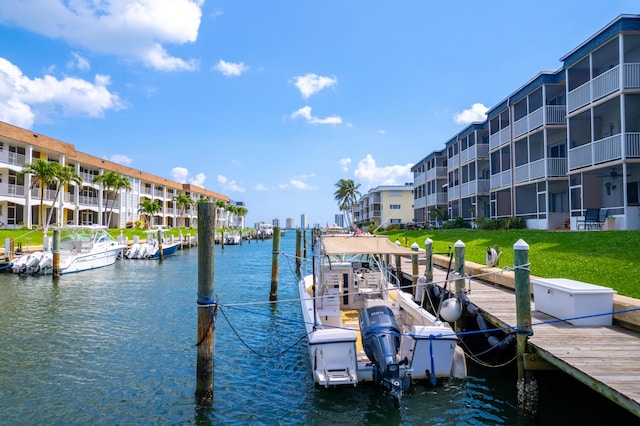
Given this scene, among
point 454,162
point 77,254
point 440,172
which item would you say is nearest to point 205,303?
point 77,254

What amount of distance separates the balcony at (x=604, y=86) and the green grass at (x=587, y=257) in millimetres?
6888

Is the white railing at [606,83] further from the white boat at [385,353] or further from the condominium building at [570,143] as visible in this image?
the white boat at [385,353]

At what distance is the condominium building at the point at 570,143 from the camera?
18906mm

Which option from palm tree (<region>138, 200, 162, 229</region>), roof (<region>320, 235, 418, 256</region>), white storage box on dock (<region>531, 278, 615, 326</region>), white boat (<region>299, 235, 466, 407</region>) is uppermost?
palm tree (<region>138, 200, 162, 229</region>)

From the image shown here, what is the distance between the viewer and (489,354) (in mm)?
10258

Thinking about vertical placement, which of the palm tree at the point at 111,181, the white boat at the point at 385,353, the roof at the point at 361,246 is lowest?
the white boat at the point at 385,353

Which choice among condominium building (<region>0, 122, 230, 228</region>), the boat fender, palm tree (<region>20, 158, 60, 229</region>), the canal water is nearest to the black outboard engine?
the canal water

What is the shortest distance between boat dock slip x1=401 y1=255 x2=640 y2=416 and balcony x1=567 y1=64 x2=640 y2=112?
15.0 m

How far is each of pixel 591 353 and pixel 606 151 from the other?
55.4ft

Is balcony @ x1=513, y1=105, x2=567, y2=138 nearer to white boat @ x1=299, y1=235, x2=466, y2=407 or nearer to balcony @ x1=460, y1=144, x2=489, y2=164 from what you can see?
balcony @ x1=460, y1=144, x2=489, y2=164

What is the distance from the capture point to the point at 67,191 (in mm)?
49500

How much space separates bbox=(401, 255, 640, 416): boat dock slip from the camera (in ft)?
17.9

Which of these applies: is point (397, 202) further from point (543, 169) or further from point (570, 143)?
point (570, 143)

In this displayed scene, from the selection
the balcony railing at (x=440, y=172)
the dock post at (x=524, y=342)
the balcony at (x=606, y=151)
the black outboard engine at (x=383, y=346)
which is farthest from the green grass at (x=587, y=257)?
the balcony railing at (x=440, y=172)
